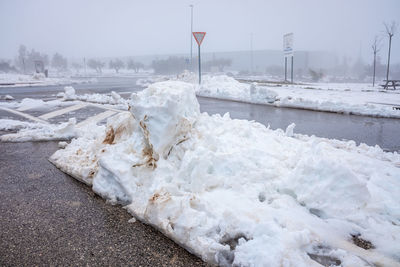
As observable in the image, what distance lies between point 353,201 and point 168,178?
2.15m

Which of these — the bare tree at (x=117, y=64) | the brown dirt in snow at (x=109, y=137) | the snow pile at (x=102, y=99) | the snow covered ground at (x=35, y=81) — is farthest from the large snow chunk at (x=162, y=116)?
the bare tree at (x=117, y=64)

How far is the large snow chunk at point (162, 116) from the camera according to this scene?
3857 mm

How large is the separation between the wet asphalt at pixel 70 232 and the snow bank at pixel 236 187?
0.17 meters

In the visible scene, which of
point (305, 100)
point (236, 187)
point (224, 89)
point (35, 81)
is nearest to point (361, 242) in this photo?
point (236, 187)

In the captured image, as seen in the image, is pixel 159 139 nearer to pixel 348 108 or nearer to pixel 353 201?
pixel 353 201

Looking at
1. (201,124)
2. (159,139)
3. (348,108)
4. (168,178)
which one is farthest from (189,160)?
(348,108)

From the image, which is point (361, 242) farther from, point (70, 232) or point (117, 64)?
point (117, 64)

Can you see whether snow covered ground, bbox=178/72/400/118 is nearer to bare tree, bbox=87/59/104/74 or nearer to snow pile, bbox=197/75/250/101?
snow pile, bbox=197/75/250/101

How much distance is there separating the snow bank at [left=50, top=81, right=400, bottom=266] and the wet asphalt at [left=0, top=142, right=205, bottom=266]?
168 mm

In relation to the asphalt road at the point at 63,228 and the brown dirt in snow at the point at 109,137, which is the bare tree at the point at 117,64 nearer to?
the brown dirt in snow at the point at 109,137

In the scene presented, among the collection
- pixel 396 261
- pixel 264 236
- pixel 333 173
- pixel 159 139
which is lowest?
pixel 396 261

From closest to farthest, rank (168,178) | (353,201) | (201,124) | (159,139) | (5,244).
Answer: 1. (5,244)
2. (353,201)
3. (168,178)
4. (159,139)
5. (201,124)

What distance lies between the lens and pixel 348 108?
9.53 metres

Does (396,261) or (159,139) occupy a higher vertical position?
(159,139)
